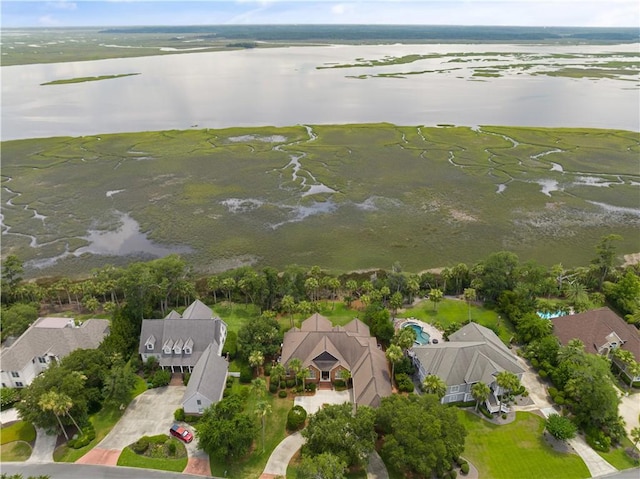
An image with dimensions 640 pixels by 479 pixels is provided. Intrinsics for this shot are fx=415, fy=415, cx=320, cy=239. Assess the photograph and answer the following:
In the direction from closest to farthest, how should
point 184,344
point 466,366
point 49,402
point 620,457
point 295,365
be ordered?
point 49,402, point 620,457, point 466,366, point 295,365, point 184,344

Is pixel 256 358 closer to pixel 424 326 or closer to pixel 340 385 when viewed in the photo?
pixel 340 385

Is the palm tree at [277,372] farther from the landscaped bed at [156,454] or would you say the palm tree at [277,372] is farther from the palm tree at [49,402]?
the palm tree at [49,402]

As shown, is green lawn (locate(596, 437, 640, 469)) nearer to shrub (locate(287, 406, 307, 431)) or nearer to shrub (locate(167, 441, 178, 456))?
shrub (locate(287, 406, 307, 431))

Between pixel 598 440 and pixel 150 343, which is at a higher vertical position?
pixel 598 440

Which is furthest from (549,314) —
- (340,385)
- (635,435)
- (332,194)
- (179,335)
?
(332,194)

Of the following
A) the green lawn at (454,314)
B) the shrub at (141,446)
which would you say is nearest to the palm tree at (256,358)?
the shrub at (141,446)

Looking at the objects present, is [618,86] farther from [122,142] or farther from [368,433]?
[368,433]

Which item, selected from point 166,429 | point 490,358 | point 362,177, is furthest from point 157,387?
point 362,177
